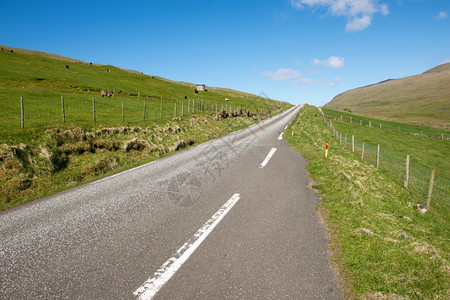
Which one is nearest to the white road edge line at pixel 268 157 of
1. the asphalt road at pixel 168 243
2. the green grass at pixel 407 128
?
the asphalt road at pixel 168 243

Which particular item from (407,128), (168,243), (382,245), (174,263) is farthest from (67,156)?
(407,128)

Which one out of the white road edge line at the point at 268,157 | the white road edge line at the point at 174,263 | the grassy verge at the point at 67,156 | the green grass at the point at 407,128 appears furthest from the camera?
the green grass at the point at 407,128

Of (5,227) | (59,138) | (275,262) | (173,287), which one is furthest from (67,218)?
(59,138)

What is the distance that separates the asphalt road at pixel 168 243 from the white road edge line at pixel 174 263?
0.02 meters

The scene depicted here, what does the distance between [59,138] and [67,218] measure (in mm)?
8342

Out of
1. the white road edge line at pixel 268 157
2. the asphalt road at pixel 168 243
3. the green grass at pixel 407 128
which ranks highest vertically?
the green grass at pixel 407 128

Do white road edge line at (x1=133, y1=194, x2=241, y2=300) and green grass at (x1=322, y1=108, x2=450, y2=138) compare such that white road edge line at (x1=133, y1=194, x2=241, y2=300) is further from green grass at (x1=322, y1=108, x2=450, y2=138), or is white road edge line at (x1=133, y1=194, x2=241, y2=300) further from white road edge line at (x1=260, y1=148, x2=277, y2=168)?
green grass at (x1=322, y1=108, x2=450, y2=138)

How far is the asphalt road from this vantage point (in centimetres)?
337

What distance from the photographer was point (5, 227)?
5.23 m

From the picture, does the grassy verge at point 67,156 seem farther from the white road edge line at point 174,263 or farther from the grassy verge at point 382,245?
the grassy verge at point 382,245

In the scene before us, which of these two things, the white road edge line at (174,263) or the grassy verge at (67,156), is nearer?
the white road edge line at (174,263)

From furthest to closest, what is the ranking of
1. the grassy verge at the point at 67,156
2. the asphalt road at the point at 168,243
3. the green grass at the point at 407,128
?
the green grass at the point at 407,128, the grassy verge at the point at 67,156, the asphalt road at the point at 168,243

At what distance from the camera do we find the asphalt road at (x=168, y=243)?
133 inches

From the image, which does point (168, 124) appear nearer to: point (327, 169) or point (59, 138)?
point (59, 138)
